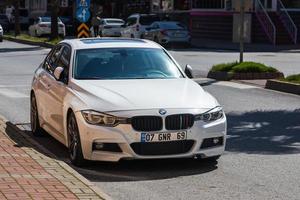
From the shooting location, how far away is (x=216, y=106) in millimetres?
8695

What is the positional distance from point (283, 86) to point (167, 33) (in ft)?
70.6

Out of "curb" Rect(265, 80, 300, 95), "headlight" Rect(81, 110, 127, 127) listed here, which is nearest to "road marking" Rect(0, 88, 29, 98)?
"curb" Rect(265, 80, 300, 95)

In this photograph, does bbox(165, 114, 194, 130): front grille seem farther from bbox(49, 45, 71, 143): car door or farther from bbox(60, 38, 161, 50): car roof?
bbox(60, 38, 161, 50): car roof

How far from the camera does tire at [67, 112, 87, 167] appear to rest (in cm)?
862

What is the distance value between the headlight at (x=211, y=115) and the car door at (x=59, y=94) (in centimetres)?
189

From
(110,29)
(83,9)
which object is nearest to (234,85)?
(83,9)

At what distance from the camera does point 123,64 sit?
9781 millimetres

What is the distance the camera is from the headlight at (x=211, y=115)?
27.6 ft

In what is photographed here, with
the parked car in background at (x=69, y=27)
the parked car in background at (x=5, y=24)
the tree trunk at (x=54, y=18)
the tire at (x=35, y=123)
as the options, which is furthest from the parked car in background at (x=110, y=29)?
the tire at (x=35, y=123)

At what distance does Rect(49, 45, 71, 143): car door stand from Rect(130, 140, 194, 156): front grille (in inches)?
57.9

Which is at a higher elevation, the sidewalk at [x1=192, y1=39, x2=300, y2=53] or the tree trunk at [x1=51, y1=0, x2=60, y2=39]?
the tree trunk at [x1=51, y1=0, x2=60, y2=39]

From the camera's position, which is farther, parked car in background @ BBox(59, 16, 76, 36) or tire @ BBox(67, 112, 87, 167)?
parked car in background @ BBox(59, 16, 76, 36)

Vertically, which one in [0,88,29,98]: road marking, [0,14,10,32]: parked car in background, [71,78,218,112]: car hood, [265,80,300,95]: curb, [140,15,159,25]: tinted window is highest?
[71,78,218,112]: car hood

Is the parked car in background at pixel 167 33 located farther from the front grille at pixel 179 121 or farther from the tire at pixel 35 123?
the front grille at pixel 179 121
